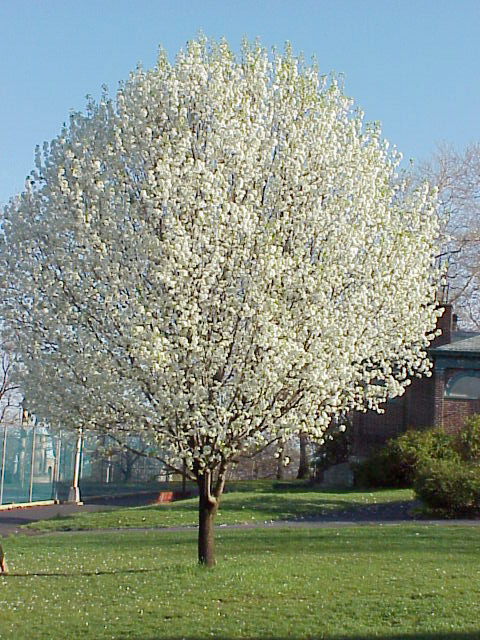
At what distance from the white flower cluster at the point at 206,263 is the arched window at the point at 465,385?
62.8 feet

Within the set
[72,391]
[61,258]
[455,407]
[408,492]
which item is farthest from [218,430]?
[455,407]

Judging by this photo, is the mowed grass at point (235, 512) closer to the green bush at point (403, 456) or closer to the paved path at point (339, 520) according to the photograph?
the paved path at point (339, 520)

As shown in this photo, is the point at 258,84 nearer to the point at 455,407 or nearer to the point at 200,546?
the point at 200,546

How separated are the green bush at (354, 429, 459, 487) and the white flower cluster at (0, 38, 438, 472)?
16.5m

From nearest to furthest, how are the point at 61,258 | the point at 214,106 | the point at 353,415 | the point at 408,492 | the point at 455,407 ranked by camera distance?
the point at 61,258 → the point at 214,106 → the point at 408,492 → the point at 455,407 → the point at 353,415

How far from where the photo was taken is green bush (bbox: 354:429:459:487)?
27312 millimetres

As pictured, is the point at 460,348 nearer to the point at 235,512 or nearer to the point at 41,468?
the point at 235,512

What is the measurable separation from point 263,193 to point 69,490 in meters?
22.7

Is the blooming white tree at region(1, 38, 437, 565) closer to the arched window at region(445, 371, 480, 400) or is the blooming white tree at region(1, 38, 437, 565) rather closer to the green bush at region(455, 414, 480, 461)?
the green bush at region(455, 414, 480, 461)

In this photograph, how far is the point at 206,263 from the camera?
9961 mm

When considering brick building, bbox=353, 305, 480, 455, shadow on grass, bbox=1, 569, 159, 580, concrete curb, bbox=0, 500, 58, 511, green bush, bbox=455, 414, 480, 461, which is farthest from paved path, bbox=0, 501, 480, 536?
brick building, bbox=353, 305, 480, 455

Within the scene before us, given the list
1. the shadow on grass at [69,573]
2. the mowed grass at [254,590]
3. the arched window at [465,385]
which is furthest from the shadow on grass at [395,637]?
the arched window at [465,385]

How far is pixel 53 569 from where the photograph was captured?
12.8 metres

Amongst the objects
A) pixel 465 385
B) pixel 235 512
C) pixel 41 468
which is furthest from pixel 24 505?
pixel 465 385
